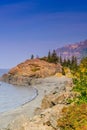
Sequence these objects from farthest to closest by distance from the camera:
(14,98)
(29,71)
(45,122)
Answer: (29,71)
(14,98)
(45,122)

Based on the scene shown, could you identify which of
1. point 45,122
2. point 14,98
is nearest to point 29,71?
point 14,98

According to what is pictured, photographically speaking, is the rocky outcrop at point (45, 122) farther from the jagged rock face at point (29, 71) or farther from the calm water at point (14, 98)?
the jagged rock face at point (29, 71)

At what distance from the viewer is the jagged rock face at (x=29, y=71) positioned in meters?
152

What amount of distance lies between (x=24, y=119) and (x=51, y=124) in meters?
4.80

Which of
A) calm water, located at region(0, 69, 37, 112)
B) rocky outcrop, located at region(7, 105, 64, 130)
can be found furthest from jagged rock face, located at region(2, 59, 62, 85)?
rocky outcrop, located at region(7, 105, 64, 130)

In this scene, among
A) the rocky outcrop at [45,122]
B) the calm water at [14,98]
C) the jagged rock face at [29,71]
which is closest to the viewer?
the rocky outcrop at [45,122]

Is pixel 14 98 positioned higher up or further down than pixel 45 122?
higher up

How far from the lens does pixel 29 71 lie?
15612cm

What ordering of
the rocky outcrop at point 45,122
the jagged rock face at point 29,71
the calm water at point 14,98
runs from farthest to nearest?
1. the jagged rock face at point 29,71
2. the calm water at point 14,98
3. the rocky outcrop at point 45,122

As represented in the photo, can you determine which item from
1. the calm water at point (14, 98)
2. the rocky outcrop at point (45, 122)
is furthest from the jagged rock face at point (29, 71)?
the rocky outcrop at point (45, 122)

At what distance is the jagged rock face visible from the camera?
499ft

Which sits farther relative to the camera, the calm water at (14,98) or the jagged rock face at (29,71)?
the jagged rock face at (29,71)

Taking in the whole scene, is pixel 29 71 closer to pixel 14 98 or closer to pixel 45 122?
pixel 14 98

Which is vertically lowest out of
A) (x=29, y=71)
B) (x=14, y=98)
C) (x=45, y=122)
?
(x=45, y=122)
